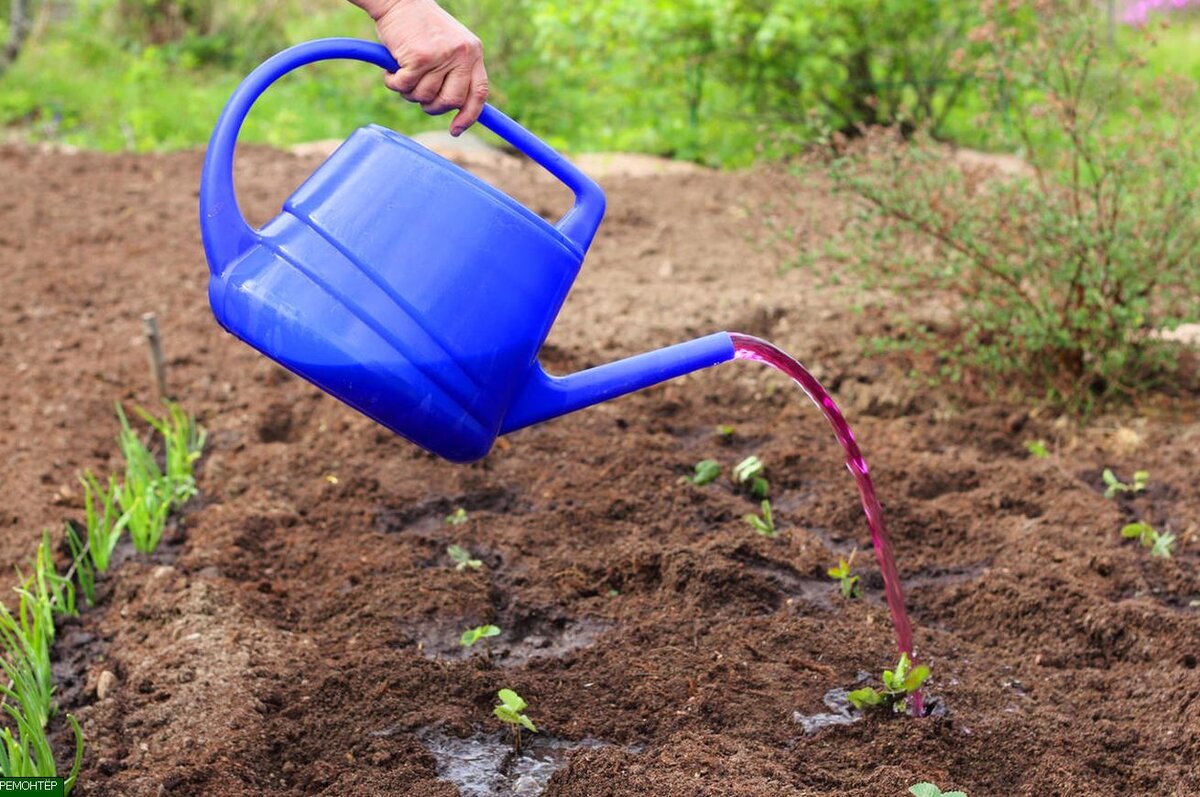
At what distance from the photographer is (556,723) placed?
1.96 meters

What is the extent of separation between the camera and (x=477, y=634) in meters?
2.19

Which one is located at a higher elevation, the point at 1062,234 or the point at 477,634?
the point at 1062,234

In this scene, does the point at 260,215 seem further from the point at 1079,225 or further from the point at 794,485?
the point at 1079,225

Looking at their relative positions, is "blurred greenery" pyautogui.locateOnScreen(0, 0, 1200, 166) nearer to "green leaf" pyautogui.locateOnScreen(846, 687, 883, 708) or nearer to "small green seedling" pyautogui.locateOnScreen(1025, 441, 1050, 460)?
"small green seedling" pyautogui.locateOnScreen(1025, 441, 1050, 460)

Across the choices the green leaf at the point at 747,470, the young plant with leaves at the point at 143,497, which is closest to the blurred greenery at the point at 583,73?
the green leaf at the point at 747,470

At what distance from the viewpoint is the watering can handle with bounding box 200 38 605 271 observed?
1557mm

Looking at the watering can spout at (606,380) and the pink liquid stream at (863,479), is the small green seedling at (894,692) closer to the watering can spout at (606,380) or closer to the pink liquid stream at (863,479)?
the pink liquid stream at (863,479)

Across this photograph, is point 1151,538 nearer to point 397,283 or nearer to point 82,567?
point 397,283

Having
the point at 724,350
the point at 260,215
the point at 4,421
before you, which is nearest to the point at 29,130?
the point at 260,215

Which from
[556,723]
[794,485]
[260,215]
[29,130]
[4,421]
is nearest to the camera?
[556,723]

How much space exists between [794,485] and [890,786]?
112cm

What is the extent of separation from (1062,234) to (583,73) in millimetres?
4977

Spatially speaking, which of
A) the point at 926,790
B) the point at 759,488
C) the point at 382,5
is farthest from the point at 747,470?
the point at 382,5

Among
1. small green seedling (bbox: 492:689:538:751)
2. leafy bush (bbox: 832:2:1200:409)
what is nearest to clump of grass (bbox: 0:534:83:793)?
small green seedling (bbox: 492:689:538:751)
